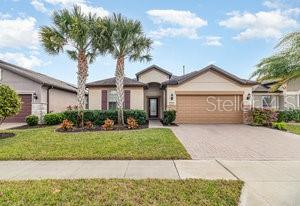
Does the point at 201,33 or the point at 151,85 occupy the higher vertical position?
the point at 201,33

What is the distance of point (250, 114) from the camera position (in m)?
19.7

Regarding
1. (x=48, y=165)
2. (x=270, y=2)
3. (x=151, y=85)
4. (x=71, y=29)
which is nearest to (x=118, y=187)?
(x=48, y=165)

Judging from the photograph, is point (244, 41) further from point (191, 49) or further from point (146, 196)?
point (146, 196)

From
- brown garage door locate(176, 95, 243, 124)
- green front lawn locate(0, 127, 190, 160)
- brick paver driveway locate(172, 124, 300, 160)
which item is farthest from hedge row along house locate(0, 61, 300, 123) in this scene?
green front lawn locate(0, 127, 190, 160)

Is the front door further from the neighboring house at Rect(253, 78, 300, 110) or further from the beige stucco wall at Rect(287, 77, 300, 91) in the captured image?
the beige stucco wall at Rect(287, 77, 300, 91)

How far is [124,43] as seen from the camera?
16.8 metres

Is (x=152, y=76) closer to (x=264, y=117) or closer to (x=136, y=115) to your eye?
(x=136, y=115)

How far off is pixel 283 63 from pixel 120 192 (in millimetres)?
18843

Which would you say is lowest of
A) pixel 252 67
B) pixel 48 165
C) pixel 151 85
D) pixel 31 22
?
pixel 48 165

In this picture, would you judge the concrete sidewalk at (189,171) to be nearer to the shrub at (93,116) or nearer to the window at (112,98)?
the shrub at (93,116)

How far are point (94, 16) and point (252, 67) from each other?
623 inches

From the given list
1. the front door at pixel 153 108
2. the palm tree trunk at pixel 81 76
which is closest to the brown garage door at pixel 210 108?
the front door at pixel 153 108

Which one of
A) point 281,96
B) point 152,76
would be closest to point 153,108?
point 152,76

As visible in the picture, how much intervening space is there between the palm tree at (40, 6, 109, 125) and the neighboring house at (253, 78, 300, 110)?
1549cm
